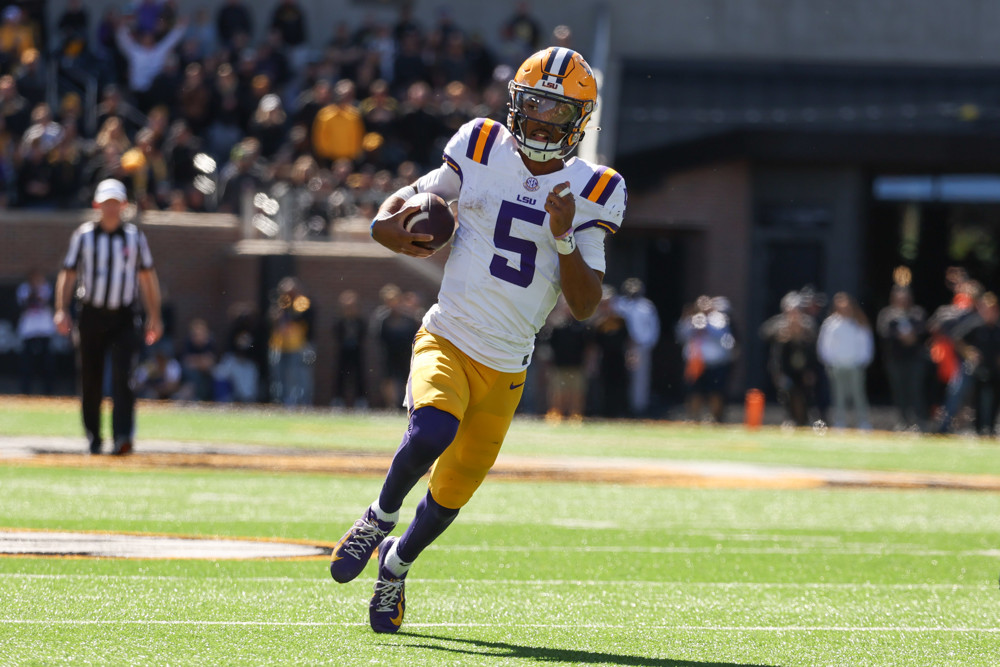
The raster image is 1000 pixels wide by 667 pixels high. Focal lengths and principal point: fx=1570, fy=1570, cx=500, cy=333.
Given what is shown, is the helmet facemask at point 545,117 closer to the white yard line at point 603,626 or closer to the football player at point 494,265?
the football player at point 494,265

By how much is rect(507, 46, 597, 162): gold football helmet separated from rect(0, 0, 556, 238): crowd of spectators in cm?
1343

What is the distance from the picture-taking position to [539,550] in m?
7.29

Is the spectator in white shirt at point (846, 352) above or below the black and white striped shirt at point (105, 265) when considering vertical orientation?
below

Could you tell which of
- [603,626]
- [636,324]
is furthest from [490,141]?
[636,324]

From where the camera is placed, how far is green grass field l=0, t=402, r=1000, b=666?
4.78 metres

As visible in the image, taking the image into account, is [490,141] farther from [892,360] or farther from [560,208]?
[892,360]

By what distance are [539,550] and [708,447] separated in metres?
8.40

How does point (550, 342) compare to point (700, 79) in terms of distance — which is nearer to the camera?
point (550, 342)

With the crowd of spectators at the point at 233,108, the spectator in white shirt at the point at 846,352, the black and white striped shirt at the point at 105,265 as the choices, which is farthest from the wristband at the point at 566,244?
the spectator in white shirt at the point at 846,352

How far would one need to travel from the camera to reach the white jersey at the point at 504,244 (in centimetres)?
529

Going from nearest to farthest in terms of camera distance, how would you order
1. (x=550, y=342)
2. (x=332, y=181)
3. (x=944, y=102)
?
(x=550, y=342) < (x=332, y=181) < (x=944, y=102)

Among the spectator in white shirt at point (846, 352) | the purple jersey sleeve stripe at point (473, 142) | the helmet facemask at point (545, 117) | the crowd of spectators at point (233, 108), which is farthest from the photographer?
the crowd of spectators at point (233, 108)

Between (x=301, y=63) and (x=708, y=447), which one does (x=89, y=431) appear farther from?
(x=301, y=63)

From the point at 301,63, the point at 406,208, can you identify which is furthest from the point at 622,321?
the point at 406,208
